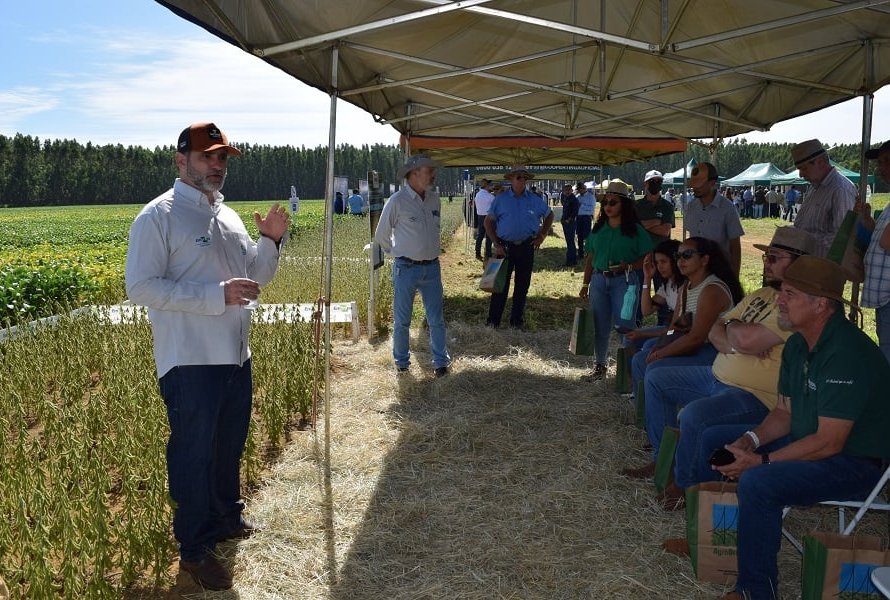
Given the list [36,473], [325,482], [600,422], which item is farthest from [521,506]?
[36,473]

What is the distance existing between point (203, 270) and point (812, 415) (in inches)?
106

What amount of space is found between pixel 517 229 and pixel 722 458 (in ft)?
18.6

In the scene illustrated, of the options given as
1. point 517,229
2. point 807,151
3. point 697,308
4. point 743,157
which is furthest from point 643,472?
point 743,157

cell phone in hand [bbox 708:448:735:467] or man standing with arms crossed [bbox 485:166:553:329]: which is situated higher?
man standing with arms crossed [bbox 485:166:553:329]

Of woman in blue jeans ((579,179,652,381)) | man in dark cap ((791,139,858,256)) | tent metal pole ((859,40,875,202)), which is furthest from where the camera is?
woman in blue jeans ((579,179,652,381))

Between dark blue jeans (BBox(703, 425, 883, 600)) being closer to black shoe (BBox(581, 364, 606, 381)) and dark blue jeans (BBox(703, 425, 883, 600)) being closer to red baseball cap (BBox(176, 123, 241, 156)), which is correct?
red baseball cap (BBox(176, 123, 241, 156))

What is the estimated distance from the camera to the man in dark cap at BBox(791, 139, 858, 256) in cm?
531

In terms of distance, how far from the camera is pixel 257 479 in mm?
4375

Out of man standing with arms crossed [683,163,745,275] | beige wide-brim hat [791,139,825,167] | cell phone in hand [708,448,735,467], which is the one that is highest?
beige wide-brim hat [791,139,825,167]

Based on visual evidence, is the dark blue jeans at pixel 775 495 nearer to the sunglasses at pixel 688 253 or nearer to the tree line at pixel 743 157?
the sunglasses at pixel 688 253

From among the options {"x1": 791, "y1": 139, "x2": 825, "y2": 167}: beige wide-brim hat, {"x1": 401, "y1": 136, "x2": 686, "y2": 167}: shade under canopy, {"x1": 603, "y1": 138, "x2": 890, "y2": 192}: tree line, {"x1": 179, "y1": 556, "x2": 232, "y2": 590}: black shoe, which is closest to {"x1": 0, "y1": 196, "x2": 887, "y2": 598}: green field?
{"x1": 179, "y1": 556, "x2": 232, "y2": 590}: black shoe

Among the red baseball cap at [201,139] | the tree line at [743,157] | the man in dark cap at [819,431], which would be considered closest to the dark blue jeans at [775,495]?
the man in dark cap at [819,431]

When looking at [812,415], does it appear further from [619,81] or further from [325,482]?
[619,81]

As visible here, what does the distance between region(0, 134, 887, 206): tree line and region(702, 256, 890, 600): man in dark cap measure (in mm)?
69298
